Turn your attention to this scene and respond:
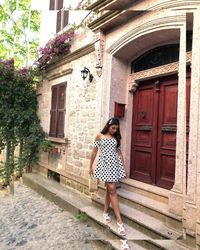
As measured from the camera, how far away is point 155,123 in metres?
4.29

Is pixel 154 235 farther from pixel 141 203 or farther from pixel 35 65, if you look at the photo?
pixel 35 65

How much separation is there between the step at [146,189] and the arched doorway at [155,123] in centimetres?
14

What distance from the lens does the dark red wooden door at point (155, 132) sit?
4.02 metres

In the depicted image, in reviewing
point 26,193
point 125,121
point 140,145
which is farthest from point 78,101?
point 26,193

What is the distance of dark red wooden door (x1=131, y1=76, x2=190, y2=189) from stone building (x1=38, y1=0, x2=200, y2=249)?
0.02m

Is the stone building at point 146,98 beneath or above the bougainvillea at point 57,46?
beneath

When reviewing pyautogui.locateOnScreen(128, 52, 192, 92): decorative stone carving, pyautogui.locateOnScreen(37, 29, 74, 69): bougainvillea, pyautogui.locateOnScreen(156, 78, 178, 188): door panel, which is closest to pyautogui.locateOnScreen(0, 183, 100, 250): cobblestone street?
pyautogui.locateOnScreen(156, 78, 178, 188): door panel

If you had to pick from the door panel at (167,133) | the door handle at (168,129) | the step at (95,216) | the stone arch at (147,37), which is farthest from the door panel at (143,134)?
the step at (95,216)

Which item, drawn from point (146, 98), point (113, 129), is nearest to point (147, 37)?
point (146, 98)

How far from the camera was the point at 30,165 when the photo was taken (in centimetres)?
782

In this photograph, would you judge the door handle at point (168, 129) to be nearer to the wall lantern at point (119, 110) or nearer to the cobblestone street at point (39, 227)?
the wall lantern at point (119, 110)

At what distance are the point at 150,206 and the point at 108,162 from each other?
863 millimetres

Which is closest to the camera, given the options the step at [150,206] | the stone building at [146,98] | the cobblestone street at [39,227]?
the stone building at [146,98]

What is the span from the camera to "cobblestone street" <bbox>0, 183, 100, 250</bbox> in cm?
346
